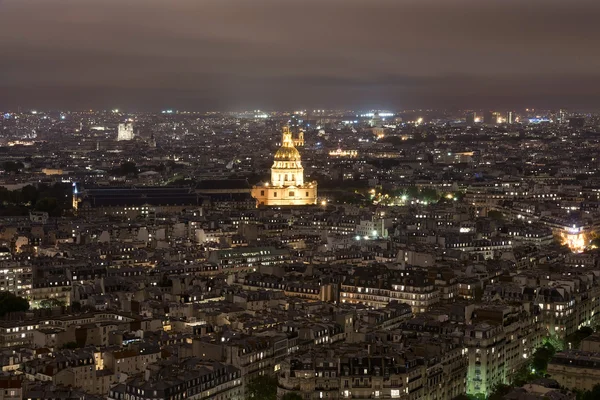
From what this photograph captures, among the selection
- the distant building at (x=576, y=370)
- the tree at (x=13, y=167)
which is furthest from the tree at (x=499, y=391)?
the tree at (x=13, y=167)

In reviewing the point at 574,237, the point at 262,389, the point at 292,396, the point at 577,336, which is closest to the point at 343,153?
the point at 574,237

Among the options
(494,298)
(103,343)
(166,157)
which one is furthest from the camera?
(166,157)

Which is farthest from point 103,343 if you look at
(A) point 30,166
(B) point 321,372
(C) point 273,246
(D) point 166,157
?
(D) point 166,157

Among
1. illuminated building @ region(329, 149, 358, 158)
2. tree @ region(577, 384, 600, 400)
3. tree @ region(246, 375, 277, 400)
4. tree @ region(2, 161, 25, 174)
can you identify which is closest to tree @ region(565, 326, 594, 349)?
tree @ region(577, 384, 600, 400)

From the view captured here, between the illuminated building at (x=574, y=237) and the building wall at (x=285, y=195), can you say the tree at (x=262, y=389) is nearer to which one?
the illuminated building at (x=574, y=237)

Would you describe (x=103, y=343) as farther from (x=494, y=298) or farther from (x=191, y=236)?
(x=191, y=236)

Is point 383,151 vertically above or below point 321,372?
above
